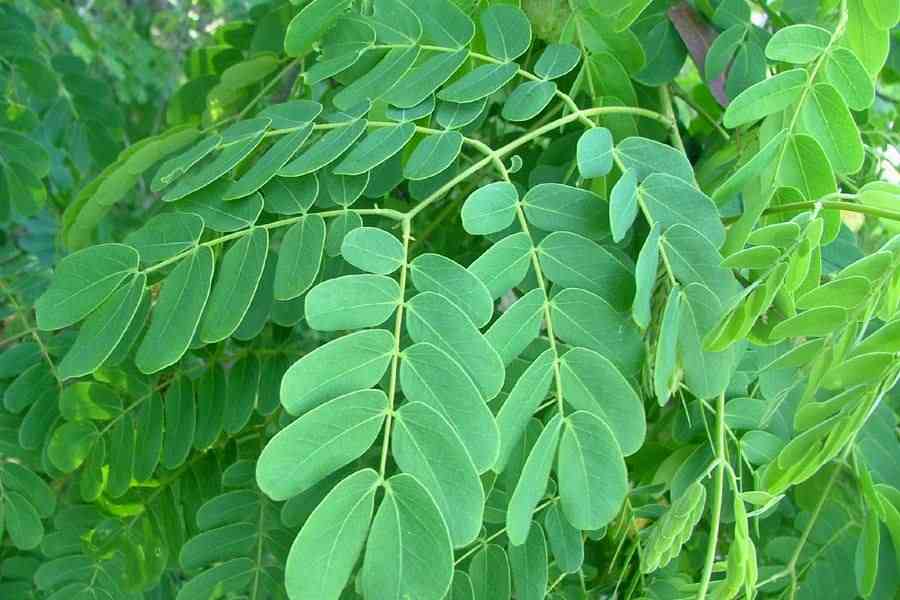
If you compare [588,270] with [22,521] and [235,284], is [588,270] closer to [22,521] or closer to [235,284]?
[235,284]

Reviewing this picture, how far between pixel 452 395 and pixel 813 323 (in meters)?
0.26

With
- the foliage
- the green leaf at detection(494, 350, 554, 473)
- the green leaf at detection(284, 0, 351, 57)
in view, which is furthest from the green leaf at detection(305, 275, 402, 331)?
the green leaf at detection(284, 0, 351, 57)

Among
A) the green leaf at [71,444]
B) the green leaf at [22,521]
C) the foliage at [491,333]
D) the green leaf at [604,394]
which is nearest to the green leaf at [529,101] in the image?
the foliage at [491,333]

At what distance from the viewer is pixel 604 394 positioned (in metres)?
0.67

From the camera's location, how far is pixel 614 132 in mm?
869

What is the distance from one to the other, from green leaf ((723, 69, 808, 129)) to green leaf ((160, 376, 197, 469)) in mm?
568

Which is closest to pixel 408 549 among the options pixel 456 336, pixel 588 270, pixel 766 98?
pixel 456 336

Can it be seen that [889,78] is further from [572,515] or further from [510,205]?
[572,515]

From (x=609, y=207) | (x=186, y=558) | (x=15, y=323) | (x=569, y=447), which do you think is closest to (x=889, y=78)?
(x=609, y=207)

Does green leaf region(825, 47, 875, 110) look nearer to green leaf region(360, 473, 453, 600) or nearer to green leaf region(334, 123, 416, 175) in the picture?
green leaf region(334, 123, 416, 175)

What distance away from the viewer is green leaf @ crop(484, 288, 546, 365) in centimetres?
68

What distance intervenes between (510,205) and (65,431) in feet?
1.76

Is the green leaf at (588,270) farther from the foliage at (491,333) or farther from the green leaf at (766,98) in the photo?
the green leaf at (766,98)

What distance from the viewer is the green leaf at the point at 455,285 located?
0.67 metres
